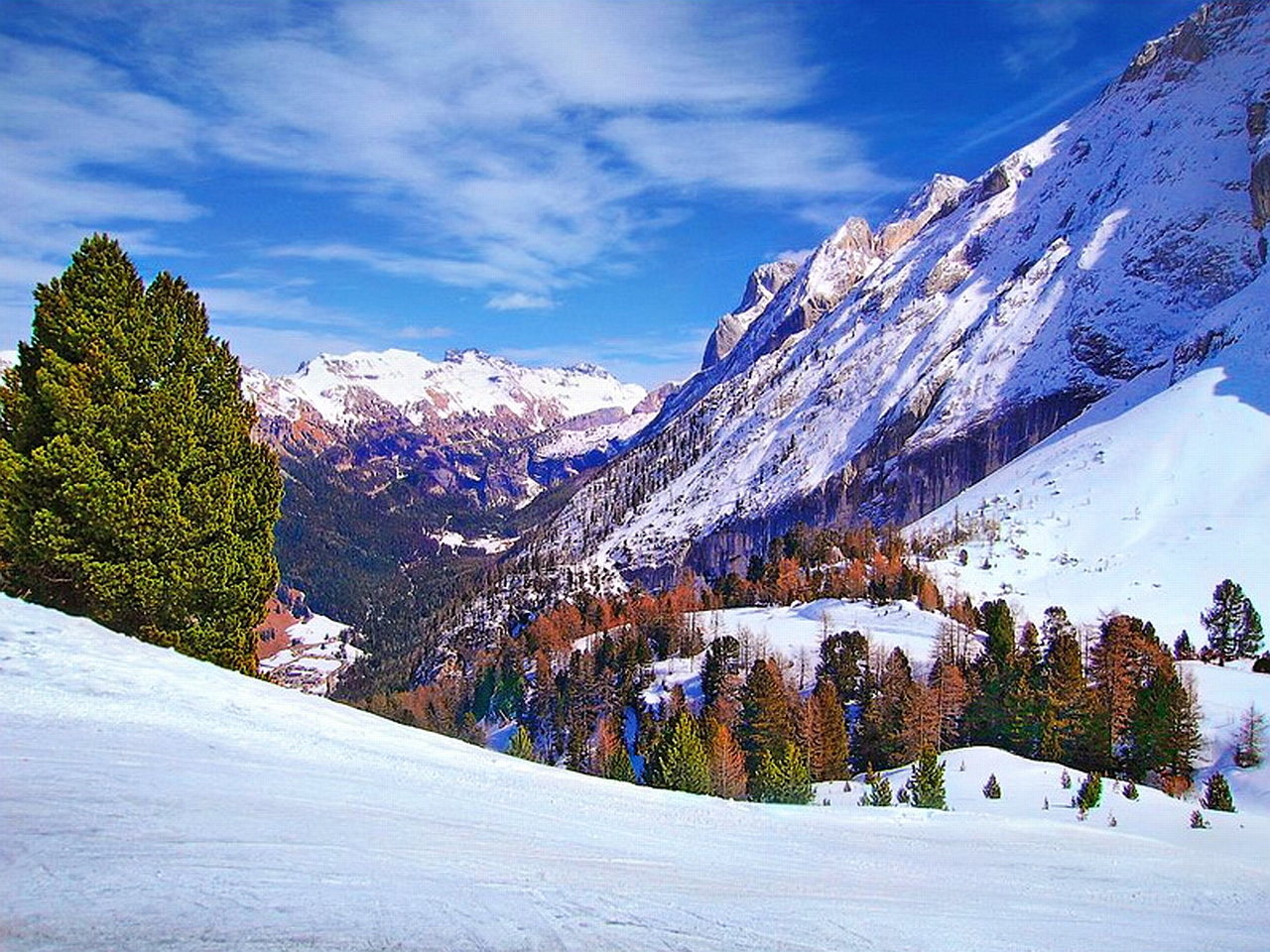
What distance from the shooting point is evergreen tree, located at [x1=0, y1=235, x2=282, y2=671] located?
19031mm

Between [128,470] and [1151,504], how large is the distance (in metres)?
142

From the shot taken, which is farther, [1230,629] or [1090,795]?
[1230,629]

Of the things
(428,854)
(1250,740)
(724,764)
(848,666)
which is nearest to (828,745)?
(724,764)

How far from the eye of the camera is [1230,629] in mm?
83812

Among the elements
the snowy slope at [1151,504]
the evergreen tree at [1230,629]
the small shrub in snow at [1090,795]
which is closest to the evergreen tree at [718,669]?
the small shrub in snow at [1090,795]

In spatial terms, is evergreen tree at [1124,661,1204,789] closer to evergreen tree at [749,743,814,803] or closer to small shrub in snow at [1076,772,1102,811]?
small shrub in snow at [1076,772,1102,811]

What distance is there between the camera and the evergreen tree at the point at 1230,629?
81250 mm

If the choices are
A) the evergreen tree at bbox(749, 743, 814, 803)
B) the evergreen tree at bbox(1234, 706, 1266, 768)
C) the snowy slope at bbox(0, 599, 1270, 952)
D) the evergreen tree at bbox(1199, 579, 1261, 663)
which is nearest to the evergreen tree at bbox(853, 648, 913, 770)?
the evergreen tree at bbox(749, 743, 814, 803)

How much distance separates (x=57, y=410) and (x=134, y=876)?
16683 mm

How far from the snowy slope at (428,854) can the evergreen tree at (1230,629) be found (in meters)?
81.2

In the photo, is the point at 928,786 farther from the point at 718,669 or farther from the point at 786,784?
the point at 718,669

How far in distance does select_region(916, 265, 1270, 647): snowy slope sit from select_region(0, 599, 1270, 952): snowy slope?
96.3 m

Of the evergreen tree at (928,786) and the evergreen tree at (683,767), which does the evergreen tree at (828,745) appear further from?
the evergreen tree at (928,786)

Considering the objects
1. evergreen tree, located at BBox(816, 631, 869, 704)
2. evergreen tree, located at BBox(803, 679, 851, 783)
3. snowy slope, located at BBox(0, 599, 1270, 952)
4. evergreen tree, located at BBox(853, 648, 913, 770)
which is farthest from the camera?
evergreen tree, located at BBox(816, 631, 869, 704)
